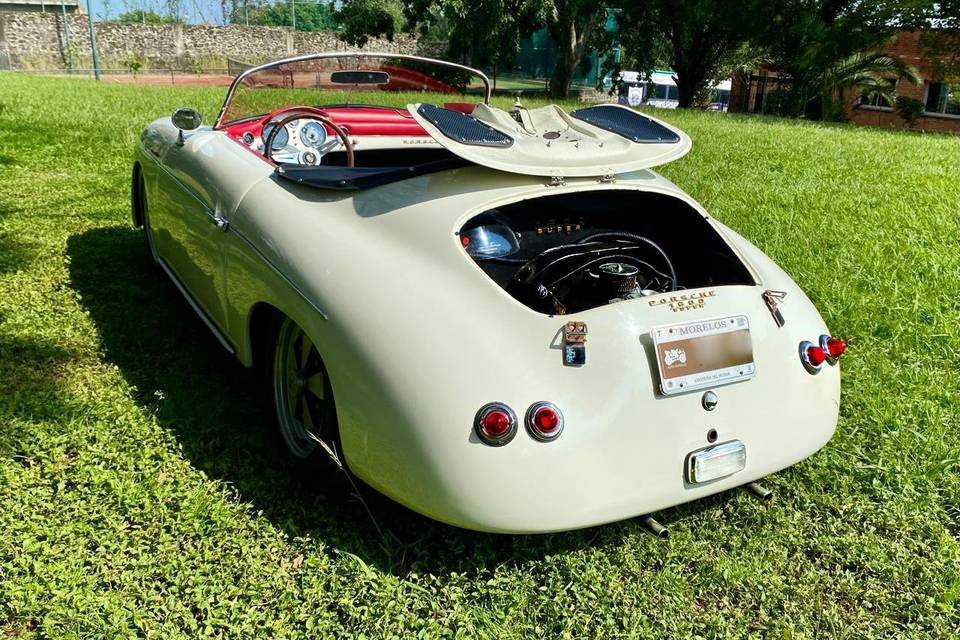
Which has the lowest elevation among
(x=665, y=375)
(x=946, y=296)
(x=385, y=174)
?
(x=946, y=296)

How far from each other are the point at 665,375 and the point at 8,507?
224cm

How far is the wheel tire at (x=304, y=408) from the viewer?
8.60 feet

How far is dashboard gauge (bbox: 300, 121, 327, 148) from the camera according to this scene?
4.00 meters

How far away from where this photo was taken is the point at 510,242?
9.18 ft

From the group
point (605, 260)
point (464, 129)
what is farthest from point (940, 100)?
point (464, 129)

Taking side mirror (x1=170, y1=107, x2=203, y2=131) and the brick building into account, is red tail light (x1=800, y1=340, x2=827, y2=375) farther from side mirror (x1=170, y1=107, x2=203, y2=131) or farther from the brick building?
the brick building

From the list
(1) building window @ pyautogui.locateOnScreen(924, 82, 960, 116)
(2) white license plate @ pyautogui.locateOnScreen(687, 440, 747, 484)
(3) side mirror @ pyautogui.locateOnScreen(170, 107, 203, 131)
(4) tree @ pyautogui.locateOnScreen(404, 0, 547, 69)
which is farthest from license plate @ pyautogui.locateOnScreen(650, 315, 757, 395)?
(1) building window @ pyautogui.locateOnScreen(924, 82, 960, 116)

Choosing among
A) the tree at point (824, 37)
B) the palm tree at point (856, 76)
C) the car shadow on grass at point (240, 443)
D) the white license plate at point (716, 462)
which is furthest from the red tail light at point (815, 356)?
the palm tree at point (856, 76)

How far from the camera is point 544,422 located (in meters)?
2.13

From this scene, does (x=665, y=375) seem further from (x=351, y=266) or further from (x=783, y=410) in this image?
(x=351, y=266)

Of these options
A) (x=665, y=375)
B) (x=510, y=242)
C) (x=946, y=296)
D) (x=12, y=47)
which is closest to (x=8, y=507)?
(x=510, y=242)

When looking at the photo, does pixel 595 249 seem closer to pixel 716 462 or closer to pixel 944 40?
pixel 716 462

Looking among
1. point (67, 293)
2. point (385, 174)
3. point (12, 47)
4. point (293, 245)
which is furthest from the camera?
point (12, 47)

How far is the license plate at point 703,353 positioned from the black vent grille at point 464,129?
857mm
